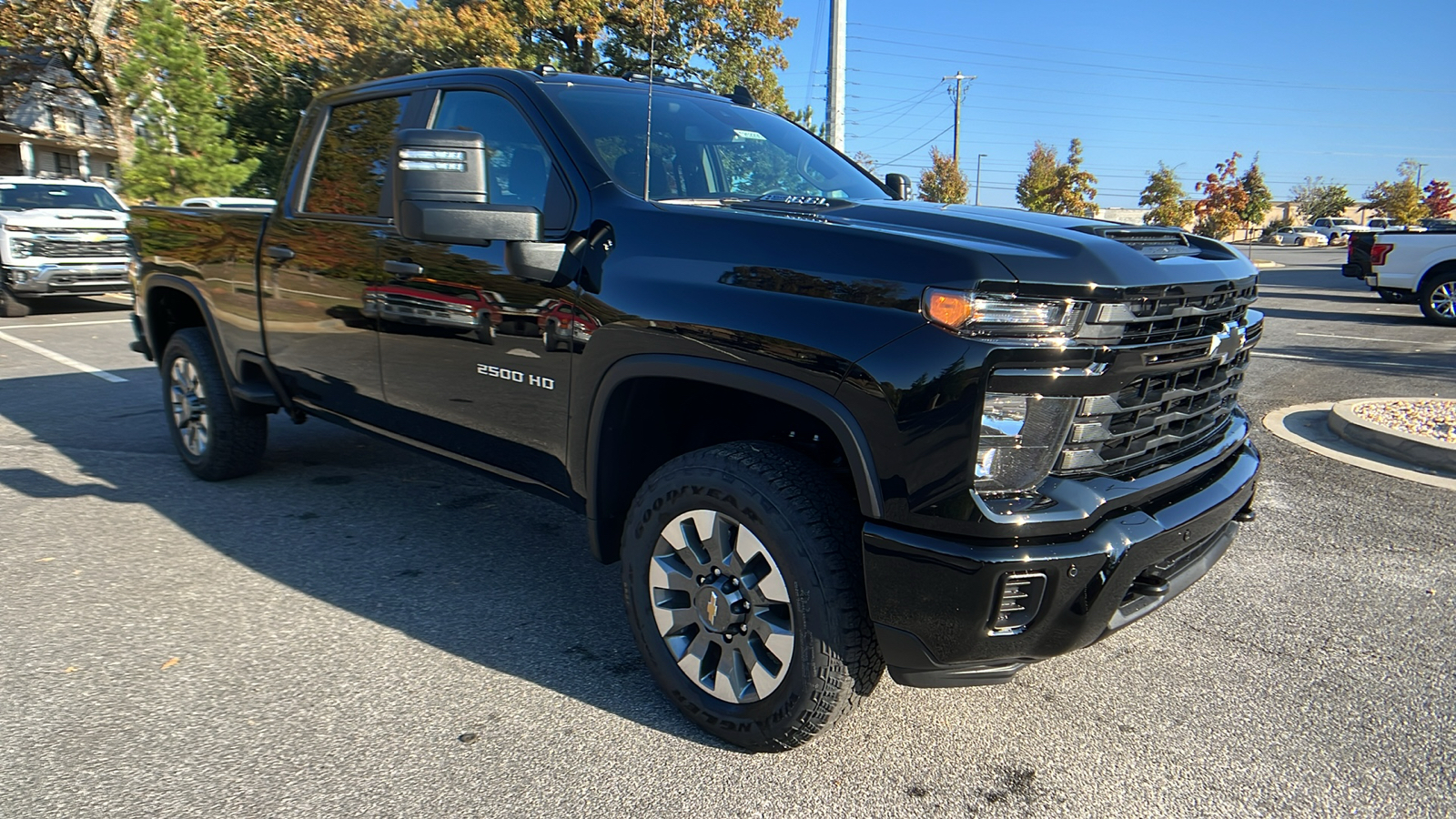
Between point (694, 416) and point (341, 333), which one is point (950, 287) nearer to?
point (694, 416)

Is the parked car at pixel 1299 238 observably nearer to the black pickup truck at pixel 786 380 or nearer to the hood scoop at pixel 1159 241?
the hood scoop at pixel 1159 241

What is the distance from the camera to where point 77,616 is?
3.54m

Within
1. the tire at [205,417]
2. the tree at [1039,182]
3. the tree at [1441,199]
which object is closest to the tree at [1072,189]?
the tree at [1039,182]

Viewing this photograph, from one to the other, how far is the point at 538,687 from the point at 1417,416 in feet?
20.5

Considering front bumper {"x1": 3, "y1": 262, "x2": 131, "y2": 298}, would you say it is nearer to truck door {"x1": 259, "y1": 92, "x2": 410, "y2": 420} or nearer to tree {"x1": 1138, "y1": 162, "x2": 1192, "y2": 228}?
truck door {"x1": 259, "y1": 92, "x2": 410, "y2": 420}

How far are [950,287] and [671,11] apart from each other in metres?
26.0

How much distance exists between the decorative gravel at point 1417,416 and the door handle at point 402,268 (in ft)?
19.1

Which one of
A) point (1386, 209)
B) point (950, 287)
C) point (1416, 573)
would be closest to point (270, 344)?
point (950, 287)

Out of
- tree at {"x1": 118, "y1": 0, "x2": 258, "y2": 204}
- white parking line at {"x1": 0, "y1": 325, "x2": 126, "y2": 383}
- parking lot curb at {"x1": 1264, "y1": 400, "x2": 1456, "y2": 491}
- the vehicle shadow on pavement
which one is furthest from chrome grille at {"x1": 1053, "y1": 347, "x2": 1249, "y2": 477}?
tree at {"x1": 118, "y1": 0, "x2": 258, "y2": 204}

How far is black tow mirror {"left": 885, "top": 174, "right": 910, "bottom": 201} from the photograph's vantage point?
4324 millimetres

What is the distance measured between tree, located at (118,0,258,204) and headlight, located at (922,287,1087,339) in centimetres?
1807

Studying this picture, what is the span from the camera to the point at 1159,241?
8.95 feet

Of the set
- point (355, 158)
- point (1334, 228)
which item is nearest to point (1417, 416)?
point (355, 158)

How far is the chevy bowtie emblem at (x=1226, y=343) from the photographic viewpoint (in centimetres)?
266
